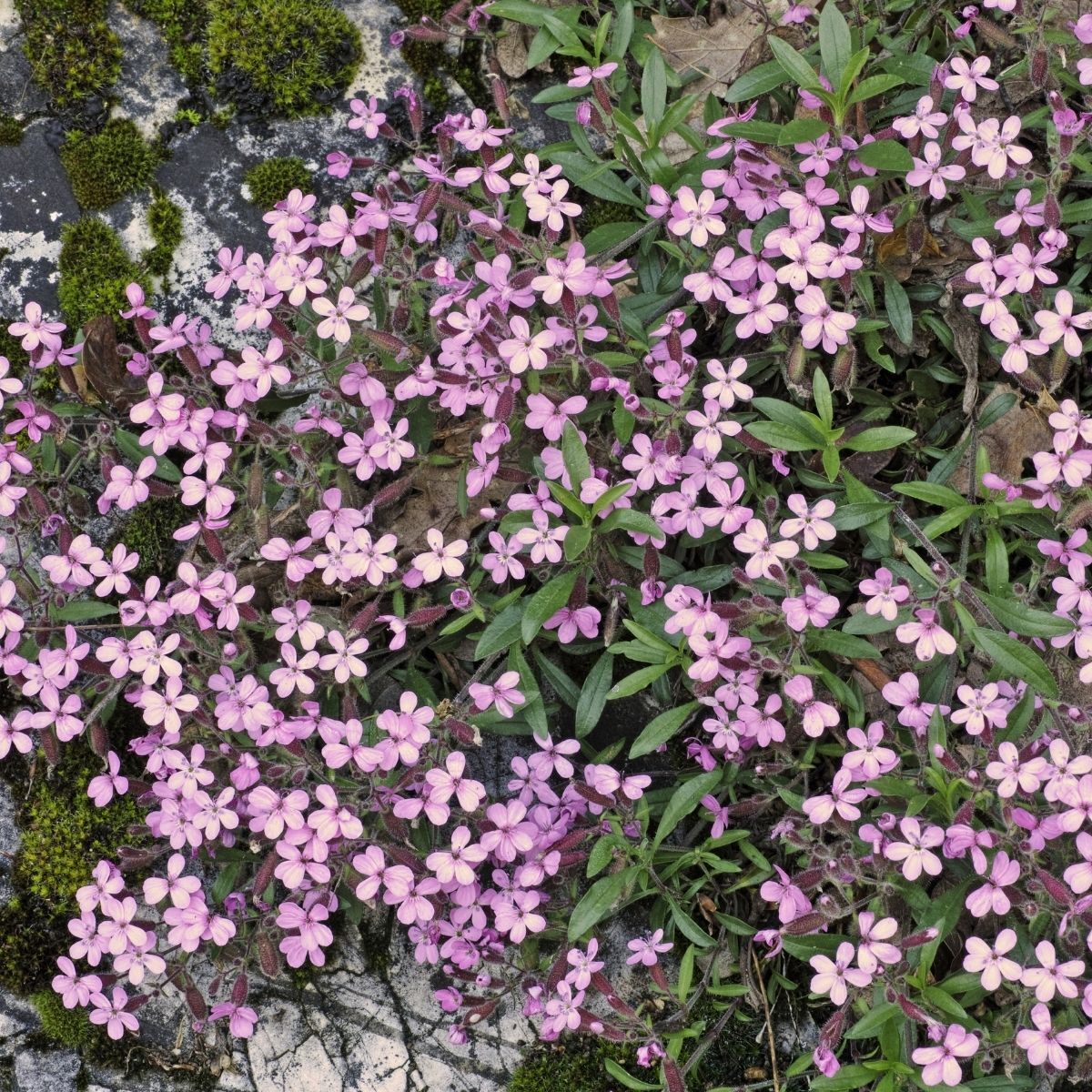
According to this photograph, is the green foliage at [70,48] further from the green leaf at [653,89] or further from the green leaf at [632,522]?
the green leaf at [632,522]

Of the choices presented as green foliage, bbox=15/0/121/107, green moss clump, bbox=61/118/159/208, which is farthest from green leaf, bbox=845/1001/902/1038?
green foliage, bbox=15/0/121/107

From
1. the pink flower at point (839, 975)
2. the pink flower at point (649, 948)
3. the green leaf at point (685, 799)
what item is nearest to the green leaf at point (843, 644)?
the green leaf at point (685, 799)

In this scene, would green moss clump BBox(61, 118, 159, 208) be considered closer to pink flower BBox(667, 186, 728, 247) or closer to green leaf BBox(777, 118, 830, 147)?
pink flower BBox(667, 186, 728, 247)

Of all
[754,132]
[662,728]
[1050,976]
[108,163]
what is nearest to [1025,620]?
[1050,976]

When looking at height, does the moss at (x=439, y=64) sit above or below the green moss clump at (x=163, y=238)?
above

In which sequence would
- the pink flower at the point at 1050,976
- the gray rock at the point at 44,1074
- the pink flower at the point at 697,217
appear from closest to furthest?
the pink flower at the point at 1050,976 < the pink flower at the point at 697,217 < the gray rock at the point at 44,1074

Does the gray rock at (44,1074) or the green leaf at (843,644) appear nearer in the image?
the green leaf at (843,644)

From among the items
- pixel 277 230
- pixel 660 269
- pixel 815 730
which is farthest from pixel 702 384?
pixel 277 230
